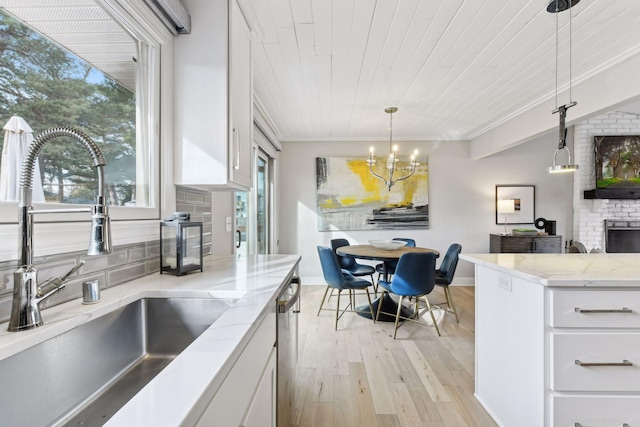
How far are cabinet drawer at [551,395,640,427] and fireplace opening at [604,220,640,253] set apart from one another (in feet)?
15.2

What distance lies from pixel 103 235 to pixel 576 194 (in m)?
6.32

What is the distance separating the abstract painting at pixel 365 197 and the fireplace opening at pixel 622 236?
286 cm

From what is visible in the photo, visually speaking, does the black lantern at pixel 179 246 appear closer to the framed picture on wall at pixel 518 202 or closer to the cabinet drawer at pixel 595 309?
the cabinet drawer at pixel 595 309

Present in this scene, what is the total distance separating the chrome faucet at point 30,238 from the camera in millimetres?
703

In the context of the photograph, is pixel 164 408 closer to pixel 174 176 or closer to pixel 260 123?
pixel 174 176

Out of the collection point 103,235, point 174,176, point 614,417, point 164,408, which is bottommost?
point 614,417

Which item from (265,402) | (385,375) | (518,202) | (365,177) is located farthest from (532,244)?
(265,402)

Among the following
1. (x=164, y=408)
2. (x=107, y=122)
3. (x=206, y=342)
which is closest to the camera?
(x=164, y=408)

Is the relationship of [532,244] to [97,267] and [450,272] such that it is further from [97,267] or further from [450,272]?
[97,267]

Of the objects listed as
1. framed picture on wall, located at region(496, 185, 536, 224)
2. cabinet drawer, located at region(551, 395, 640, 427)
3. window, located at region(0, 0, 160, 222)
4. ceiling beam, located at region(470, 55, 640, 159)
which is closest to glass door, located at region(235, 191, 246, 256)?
window, located at region(0, 0, 160, 222)

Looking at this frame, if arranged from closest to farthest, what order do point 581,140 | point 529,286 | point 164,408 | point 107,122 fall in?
point 164,408 < point 107,122 < point 529,286 < point 581,140

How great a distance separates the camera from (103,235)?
0.74m

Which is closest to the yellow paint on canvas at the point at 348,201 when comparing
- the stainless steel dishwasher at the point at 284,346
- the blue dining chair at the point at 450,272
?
the blue dining chair at the point at 450,272

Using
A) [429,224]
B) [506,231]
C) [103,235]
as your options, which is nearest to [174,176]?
[103,235]
